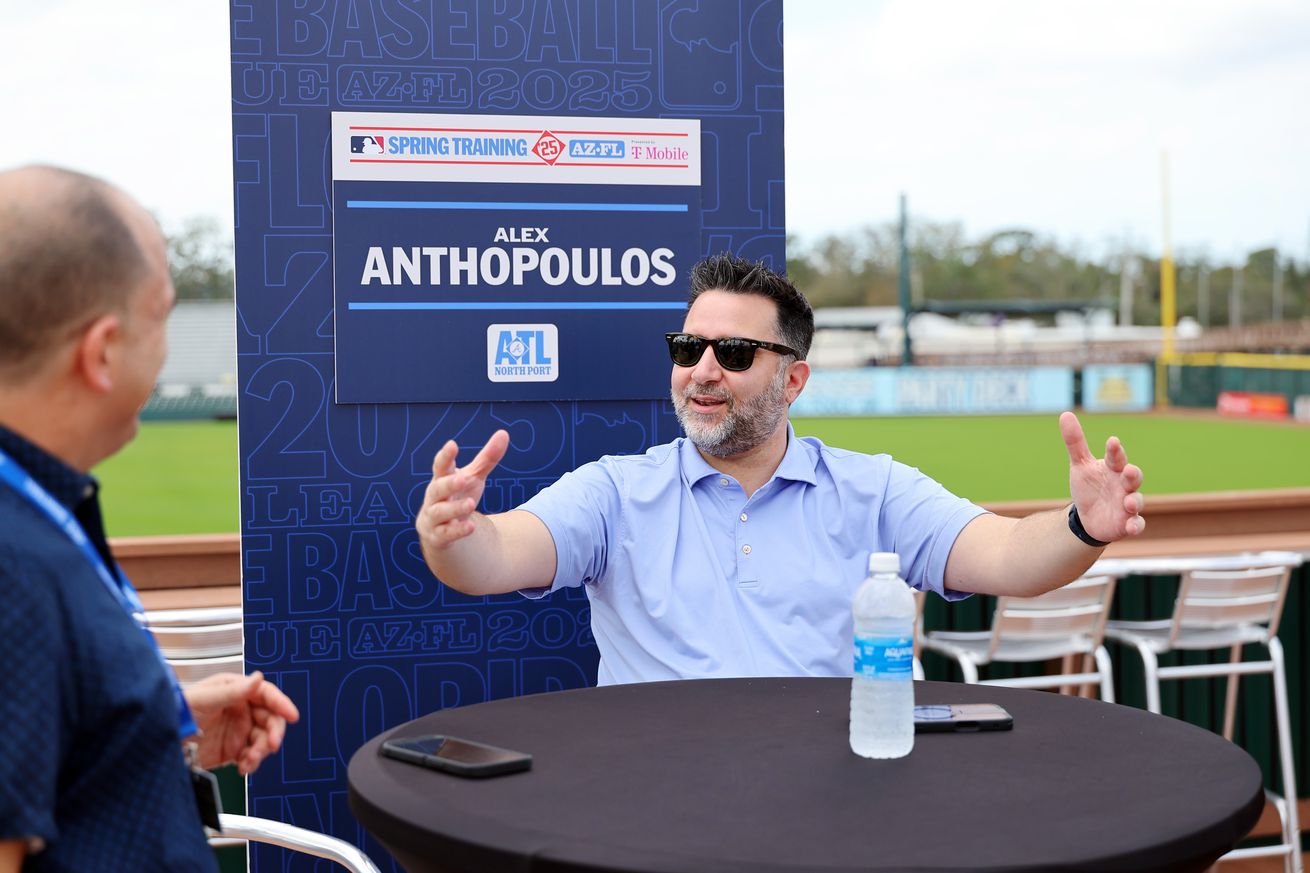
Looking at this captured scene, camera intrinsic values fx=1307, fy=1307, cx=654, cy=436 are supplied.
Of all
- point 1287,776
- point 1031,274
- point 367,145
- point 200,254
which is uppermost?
point 1031,274

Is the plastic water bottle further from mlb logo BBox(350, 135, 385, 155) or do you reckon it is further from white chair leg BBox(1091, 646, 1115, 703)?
white chair leg BBox(1091, 646, 1115, 703)

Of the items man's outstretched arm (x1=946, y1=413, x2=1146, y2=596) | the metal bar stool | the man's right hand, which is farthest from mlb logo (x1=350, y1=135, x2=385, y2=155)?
the metal bar stool

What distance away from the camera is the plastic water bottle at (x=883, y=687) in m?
1.64

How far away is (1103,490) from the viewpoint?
7.18 feet

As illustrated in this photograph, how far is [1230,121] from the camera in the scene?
46.8 meters

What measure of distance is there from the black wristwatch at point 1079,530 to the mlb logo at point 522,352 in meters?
1.13

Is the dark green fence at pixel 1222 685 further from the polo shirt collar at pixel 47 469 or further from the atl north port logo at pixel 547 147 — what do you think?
the polo shirt collar at pixel 47 469

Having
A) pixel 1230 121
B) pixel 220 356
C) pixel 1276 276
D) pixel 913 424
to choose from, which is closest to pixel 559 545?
pixel 913 424

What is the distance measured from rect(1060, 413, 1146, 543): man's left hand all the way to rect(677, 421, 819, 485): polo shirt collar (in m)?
0.55

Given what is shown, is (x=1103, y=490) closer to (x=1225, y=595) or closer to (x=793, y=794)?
(x=793, y=794)

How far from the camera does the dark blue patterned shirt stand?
39.9 inches

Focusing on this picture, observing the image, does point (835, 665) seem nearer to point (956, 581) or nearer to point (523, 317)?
point (956, 581)

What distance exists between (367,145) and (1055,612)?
265 cm

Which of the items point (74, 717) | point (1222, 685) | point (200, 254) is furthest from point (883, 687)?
point (200, 254)
